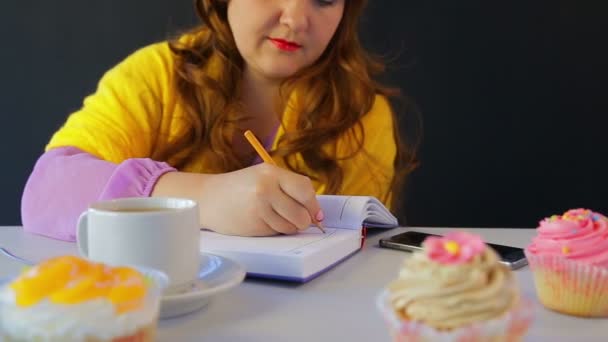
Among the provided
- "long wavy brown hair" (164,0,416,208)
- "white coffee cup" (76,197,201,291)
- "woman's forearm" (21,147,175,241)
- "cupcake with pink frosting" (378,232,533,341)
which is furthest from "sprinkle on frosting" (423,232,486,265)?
"long wavy brown hair" (164,0,416,208)

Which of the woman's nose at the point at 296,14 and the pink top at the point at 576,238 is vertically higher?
the woman's nose at the point at 296,14

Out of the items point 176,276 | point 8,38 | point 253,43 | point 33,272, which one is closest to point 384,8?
point 253,43

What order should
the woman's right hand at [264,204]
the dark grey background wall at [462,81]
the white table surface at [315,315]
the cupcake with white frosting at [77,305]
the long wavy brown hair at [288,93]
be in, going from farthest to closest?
the dark grey background wall at [462,81], the long wavy brown hair at [288,93], the woman's right hand at [264,204], the white table surface at [315,315], the cupcake with white frosting at [77,305]

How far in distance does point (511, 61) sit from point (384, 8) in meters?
0.40

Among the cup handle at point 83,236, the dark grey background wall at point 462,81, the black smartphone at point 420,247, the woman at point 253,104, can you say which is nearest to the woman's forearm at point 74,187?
the woman at point 253,104

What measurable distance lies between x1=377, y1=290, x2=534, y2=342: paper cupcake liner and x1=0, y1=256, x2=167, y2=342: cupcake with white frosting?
17cm

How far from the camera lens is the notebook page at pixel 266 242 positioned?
691 millimetres

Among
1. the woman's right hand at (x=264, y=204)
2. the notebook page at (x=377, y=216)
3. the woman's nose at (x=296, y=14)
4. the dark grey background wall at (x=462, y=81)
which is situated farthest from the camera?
the dark grey background wall at (x=462, y=81)

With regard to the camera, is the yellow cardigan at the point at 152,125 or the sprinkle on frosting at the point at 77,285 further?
the yellow cardigan at the point at 152,125

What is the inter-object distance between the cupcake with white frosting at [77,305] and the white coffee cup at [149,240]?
0.37 ft

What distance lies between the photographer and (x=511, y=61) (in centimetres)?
175

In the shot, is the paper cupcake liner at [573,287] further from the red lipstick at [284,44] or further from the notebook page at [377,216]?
the red lipstick at [284,44]

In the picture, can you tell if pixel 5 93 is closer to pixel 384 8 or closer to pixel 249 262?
pixel 384 8

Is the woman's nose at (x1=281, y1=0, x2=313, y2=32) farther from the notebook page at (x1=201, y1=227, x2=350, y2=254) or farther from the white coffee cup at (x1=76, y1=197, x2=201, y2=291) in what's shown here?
the white coffee cup at (x1=76, y1=197, x2=201, y2=291)
